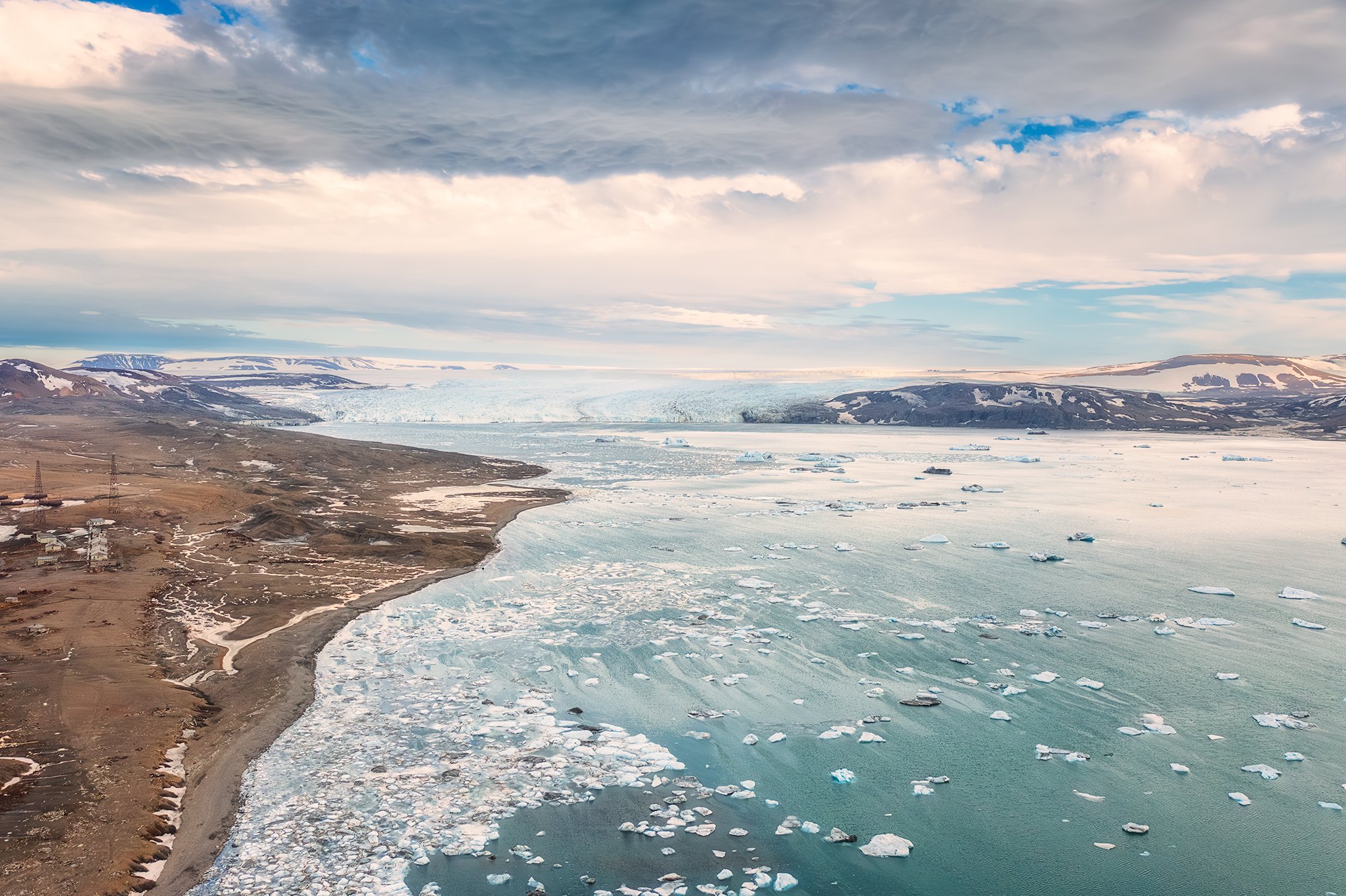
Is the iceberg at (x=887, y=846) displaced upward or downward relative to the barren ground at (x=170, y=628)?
downward

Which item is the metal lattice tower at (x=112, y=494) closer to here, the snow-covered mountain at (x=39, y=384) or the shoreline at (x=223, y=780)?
the shoreline at (x=223, y=780)

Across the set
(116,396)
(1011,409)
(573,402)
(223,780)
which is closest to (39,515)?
(223,780)

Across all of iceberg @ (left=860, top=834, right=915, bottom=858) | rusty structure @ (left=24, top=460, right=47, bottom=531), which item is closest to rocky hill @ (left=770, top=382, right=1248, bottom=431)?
rusty structure @ (left=24, top=460, right=47, bottom=531)

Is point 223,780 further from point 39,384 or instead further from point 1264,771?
point 39,384

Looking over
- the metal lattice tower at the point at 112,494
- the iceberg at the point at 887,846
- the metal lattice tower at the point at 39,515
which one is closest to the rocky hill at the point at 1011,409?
the metal lattice tower at the point at 112,494

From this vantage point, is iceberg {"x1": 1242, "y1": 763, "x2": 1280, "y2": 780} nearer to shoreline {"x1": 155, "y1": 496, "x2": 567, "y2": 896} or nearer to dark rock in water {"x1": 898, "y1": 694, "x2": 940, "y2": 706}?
dark rock in water {"x1": 898, "y1": 694, "x2": 940, "y2": 706}

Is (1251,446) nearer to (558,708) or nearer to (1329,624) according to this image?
(1329,624)

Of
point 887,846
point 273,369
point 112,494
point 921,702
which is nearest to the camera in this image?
point 887,846
